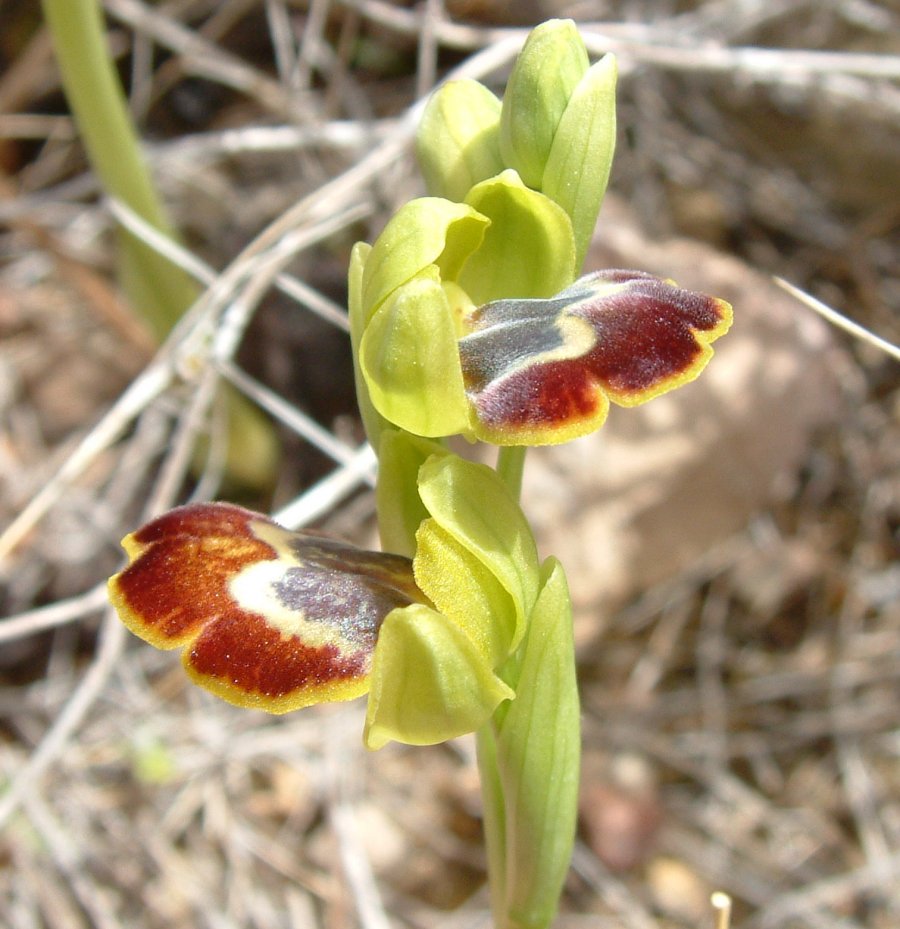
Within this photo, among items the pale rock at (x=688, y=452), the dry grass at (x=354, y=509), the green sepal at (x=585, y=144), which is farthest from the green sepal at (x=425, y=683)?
the pale rock at (x=688, y=452)

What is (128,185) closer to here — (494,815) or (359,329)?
(359,329)

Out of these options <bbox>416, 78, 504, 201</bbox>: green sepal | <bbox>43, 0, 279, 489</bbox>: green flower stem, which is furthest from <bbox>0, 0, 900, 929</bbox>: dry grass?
<bbox>416, 78, 504, 201</bbox>: green sepal

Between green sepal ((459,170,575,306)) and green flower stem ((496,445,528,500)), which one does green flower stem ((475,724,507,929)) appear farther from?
green sepal ((459,170,575,306))

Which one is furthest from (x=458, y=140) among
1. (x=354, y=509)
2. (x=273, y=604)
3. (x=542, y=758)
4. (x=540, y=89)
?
(x=354, y=509)

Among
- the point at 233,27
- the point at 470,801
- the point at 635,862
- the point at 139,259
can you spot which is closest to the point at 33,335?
the point at 139,259

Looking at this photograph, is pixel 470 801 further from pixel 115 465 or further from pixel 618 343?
pixel 618 343

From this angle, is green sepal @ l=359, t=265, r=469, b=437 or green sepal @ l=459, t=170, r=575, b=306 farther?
green sepal @ l=459, t=170, r=575, b=306
